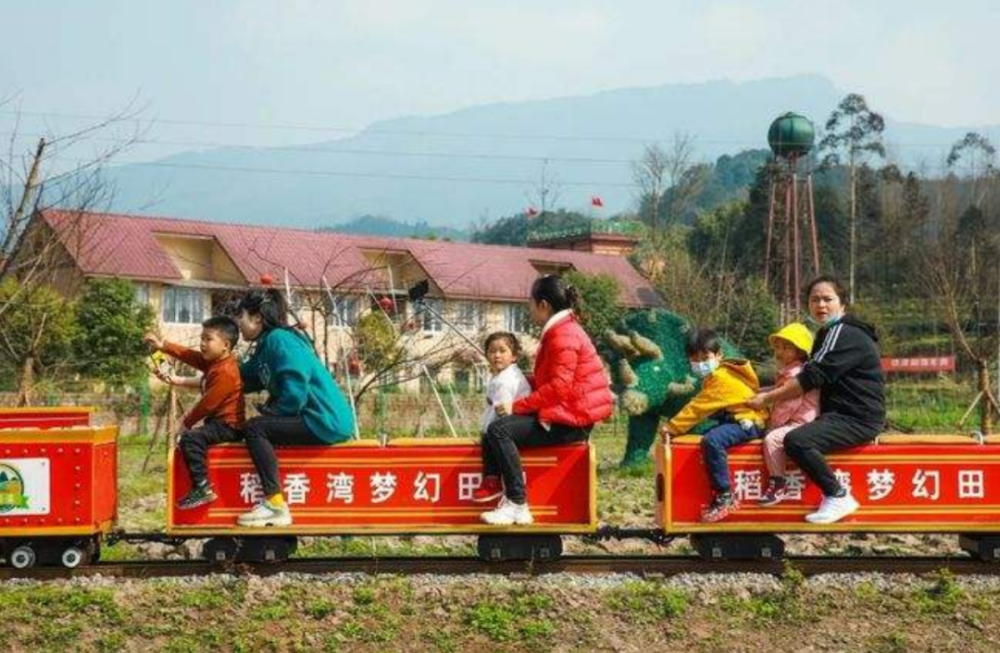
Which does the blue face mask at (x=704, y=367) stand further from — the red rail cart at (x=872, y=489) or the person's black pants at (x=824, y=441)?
the person's black pants at (x=824, y=441)

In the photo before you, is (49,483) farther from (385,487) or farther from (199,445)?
(385,487)

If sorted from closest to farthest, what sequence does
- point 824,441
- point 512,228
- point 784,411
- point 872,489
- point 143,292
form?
point 824,441 → point 872,489 → point 784,411 → point 143,292 → point 512,228

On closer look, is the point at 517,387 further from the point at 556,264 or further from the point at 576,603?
the point at 556,264

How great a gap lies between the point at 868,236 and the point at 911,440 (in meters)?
52.4

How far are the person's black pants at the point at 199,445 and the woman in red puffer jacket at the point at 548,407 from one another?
165 cm

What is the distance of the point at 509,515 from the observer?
779cm

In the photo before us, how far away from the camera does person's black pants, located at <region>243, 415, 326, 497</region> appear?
25.6ft

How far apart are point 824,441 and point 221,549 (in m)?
3.76

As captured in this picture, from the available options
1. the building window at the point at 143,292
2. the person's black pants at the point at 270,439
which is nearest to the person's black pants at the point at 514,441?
the person's black pants at the point at 270,439

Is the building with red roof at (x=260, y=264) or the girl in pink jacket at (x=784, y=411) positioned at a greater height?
the building with red roof at (x=260, y=264)

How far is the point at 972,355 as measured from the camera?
892 inches

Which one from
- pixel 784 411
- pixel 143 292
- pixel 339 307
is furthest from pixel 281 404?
pixel 143 292

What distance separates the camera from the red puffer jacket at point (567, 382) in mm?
7824

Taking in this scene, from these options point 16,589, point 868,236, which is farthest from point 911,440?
point 868,236
